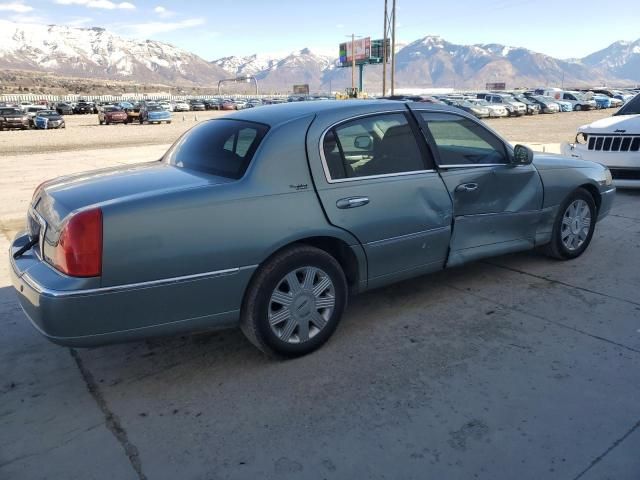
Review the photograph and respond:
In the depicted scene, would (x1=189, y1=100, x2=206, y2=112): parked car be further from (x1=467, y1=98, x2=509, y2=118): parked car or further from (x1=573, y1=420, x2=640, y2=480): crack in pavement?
(x1=573, y1=420, x2=640, y2=480): crack in pavement

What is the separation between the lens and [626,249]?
18.4 feet

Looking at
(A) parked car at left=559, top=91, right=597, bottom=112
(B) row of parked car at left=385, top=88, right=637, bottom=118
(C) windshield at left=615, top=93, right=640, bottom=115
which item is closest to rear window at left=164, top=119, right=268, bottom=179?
(C) windshield at left=615, top=93, right=640, bottom=115

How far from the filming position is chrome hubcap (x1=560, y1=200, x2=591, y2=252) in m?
5.04

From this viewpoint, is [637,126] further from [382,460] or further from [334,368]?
[382,460]

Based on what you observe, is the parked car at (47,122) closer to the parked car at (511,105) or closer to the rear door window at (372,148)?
the parked car at (511,105)

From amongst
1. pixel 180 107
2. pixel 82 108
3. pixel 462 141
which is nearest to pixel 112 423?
pixel 462 141

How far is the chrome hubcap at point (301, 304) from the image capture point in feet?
10.7

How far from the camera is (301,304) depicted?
3342mm

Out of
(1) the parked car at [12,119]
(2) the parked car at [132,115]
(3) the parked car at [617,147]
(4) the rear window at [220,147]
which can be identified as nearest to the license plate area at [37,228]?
(4) the rear window at [220,147]

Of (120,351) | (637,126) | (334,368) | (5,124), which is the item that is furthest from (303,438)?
(5,124)

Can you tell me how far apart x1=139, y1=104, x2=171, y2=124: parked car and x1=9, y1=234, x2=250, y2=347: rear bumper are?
36.8 meters

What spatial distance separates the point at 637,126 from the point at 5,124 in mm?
Answer: 35591

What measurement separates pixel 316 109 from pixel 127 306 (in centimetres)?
179

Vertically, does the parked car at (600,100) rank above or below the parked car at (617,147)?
below
